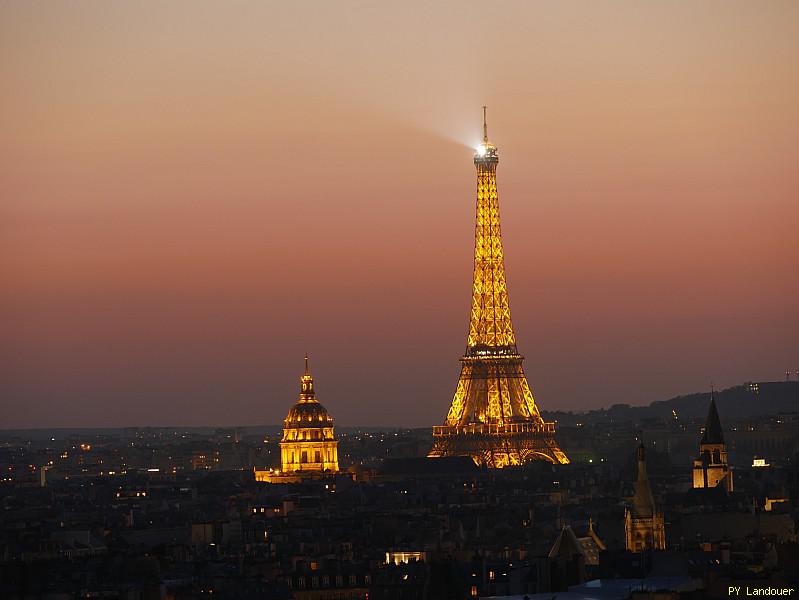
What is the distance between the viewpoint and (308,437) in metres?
181

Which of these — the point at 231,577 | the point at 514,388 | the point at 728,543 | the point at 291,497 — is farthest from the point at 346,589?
the point at 514,388

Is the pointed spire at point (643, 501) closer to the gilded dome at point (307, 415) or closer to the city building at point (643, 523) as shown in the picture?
the city building at point (643, 523)

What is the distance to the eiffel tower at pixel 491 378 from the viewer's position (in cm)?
16662

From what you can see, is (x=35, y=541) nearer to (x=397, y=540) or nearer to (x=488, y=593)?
(x=397, y=540)

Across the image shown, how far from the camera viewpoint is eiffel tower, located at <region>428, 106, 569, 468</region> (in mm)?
166625

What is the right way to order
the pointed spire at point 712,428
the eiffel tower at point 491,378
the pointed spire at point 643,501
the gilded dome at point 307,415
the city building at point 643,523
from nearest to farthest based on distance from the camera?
1. the city building at point 643,523
2. the pointed spire at point 643,501
3. the pointed spire at point 712,428
4. the eiffel tower at point 491,378
5. the gilded dome at point 307,415

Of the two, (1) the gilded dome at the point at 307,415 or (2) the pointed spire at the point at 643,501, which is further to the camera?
(1) the gilded dome at the point at 307,415

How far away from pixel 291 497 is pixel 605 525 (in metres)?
44.5

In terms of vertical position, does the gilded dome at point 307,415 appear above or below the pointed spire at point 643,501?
above

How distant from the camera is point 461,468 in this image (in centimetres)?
17350

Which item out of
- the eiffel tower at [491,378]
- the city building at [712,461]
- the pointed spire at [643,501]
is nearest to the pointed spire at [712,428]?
the city building at [712,461]

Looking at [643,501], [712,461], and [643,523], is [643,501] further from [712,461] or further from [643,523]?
[712,461]

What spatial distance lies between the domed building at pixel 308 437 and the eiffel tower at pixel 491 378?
913 centimetres

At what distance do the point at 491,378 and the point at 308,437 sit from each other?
17.2m
